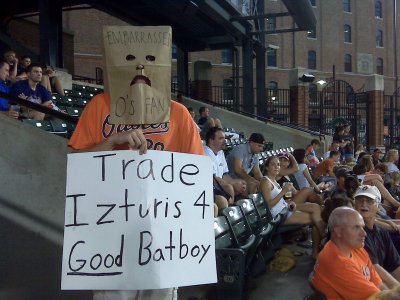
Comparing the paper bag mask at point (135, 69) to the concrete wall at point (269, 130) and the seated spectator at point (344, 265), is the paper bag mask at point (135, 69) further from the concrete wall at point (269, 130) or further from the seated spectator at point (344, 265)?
the concrete wall at point (269, 130)

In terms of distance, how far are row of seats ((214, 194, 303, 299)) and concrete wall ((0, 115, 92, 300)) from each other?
113cm

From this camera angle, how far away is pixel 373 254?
188 inches

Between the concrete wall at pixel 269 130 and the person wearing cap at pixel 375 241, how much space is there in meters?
13.3

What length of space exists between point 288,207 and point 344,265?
373 cm

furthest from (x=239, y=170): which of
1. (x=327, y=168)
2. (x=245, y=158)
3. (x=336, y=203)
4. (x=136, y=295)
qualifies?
(x=136, y=295)

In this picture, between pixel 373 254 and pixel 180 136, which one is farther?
pixel 373 254

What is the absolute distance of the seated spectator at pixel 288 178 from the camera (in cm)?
809

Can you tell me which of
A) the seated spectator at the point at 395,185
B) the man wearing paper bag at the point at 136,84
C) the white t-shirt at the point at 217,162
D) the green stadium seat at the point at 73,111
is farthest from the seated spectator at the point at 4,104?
the seated spectator at the point at 395,185

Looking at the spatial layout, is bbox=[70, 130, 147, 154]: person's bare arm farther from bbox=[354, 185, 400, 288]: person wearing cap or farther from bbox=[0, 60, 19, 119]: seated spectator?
bbox=[0, 60, 19, 119]: seated spectator

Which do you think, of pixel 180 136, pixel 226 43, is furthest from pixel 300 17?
pixel 180 136

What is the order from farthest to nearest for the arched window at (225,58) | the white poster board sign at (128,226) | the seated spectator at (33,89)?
the arched window at (225,58), the seated spectator at (33,89), the white poster board sign at (128,226)

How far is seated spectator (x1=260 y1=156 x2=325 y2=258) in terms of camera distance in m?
6.63

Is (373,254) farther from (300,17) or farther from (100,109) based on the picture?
(300,17)

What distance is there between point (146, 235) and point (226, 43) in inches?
783
